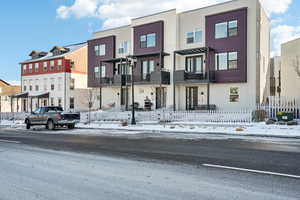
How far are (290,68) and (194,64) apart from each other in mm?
11271

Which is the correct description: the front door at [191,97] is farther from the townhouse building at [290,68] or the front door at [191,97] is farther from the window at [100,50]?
the window at [100,50]

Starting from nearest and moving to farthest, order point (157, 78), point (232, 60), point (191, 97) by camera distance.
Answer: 1. point (232, 60)
2. point (157, 78)
3. point (191, 97)

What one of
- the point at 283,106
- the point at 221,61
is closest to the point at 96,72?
the point at 221,61

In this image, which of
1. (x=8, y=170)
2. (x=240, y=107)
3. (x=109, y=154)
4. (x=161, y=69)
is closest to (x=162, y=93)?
(x=161, y=69)

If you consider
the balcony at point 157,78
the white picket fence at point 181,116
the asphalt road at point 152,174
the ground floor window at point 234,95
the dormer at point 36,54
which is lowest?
the asphalt road at point 152,174

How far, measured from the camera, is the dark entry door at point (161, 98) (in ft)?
101

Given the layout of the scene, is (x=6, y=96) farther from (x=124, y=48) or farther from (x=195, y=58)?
(x=195, y=58)

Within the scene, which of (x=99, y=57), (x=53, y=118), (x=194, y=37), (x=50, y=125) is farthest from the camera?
(x=99, y=57)

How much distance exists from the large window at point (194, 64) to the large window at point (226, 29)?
2.95 m

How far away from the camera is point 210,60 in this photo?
27.4 metres

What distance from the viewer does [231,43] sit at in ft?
85.7

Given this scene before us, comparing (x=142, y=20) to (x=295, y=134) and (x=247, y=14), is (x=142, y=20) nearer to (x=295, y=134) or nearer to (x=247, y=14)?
(x=247, y=14)

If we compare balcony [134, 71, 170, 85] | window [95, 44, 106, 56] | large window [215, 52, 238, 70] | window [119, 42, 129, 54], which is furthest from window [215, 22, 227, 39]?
window [95, 44, 106, 56]

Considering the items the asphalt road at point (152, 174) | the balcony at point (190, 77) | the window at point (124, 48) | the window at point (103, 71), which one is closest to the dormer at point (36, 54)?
the window at point (103, 71)
